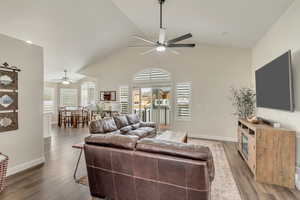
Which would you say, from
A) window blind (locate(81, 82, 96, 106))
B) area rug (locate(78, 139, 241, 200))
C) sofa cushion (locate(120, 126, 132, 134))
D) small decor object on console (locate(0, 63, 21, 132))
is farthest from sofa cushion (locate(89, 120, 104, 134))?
window blind (locate(81, 82, 96, 106))

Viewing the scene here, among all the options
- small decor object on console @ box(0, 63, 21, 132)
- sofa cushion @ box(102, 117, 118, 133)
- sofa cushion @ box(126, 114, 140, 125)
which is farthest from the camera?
sofa cushion @ box(126, 114, 140, 125)

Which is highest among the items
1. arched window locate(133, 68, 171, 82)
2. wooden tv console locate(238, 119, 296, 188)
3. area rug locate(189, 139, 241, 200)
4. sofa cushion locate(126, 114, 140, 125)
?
arched window locate(133, 68, 171, 82)

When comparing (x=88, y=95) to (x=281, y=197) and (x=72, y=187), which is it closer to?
(x=72, y=187)

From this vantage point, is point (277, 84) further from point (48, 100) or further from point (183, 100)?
point (48, 100)

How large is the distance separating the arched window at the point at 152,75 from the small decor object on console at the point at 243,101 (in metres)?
2.48

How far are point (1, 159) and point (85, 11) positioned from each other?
143 inches

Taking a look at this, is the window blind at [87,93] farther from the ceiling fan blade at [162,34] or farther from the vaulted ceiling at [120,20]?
the ceiling fan blade at [162,34]

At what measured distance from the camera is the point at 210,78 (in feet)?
18.9

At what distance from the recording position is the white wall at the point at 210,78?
5.44m

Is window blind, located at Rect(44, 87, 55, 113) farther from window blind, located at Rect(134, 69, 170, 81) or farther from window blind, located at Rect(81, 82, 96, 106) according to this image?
window blind, located at Rect(134, 69, 170, 81)

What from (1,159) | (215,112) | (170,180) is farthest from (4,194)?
(215,112)

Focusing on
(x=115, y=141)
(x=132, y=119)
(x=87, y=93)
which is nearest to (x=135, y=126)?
(x=132, y=119)

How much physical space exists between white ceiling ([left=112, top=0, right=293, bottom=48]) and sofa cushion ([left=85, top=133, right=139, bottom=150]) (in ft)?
9.35

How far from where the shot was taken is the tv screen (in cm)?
255
